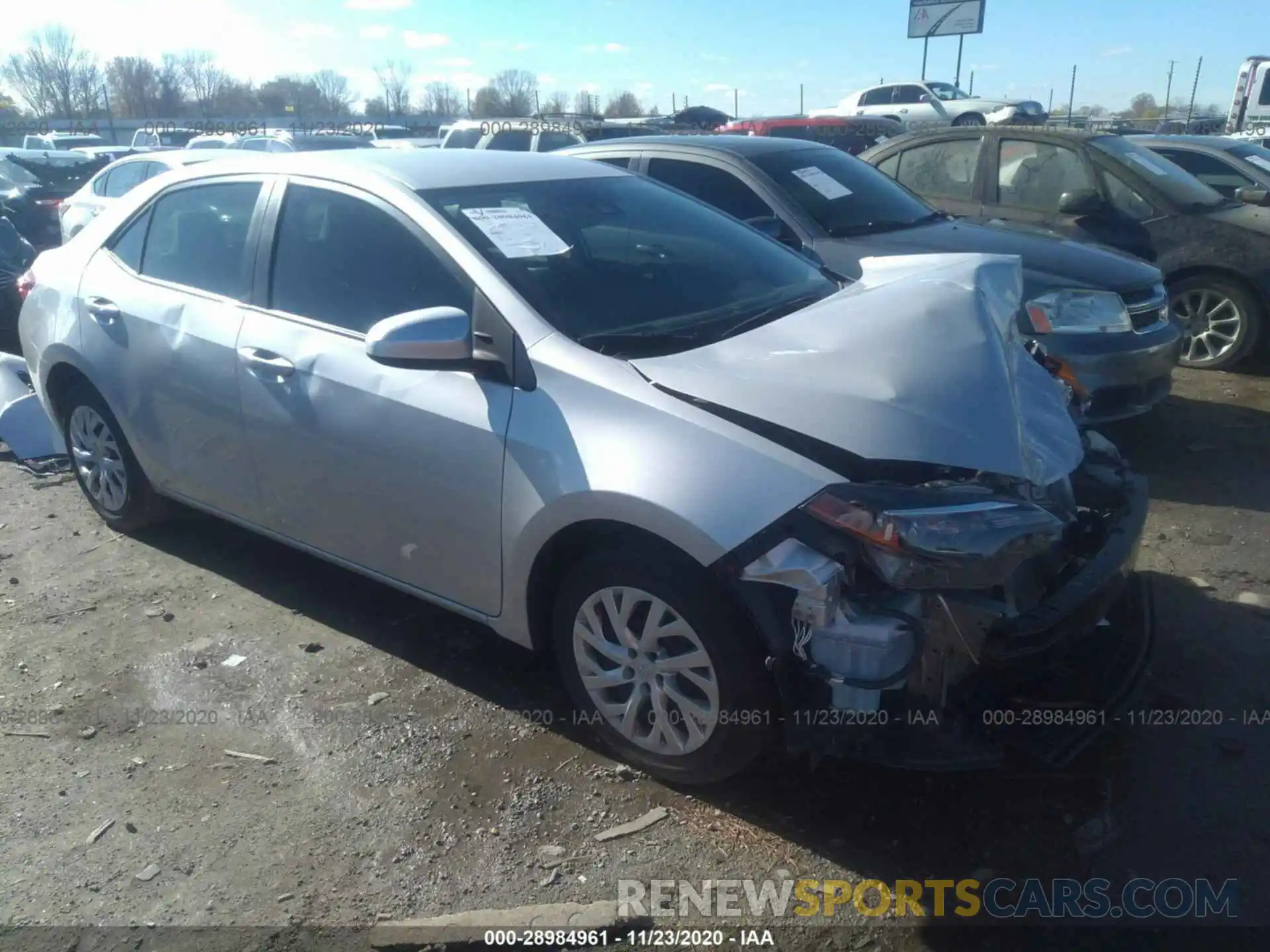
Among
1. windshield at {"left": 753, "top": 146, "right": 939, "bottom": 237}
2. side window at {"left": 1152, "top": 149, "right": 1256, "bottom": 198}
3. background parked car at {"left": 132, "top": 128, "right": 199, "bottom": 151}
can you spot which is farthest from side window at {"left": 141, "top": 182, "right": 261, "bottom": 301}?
background parked car at {"left": 132, "top": 128, "right": 199, "bottom": 151}

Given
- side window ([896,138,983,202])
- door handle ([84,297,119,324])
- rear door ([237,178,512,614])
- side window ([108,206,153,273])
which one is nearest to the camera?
rear door ([237,178,512,614])

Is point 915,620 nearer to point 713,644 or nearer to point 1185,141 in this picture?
point 713,644

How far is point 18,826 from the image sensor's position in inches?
118

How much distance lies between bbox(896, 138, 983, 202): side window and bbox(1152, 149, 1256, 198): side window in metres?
2.88

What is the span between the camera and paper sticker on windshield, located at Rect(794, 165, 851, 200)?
6109 mm

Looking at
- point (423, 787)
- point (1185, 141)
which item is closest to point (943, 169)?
point (1185, 141)

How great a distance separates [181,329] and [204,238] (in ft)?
1.38

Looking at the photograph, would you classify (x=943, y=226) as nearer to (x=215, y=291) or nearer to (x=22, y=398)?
(x=215, y=291)

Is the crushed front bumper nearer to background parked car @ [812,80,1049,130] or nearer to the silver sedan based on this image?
the silver sedan

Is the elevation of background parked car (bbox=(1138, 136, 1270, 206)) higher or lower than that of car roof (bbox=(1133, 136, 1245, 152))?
lower

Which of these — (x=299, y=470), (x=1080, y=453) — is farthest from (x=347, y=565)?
(x=1080, y=453)

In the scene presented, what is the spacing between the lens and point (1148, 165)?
7.58 meters

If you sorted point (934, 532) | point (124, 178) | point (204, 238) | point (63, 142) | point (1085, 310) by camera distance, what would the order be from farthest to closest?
point (63, 142)
point (124, 178)
point (1085, 310)
point (204, 238)
point (934, 532)

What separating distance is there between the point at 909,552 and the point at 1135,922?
3.42 ft
